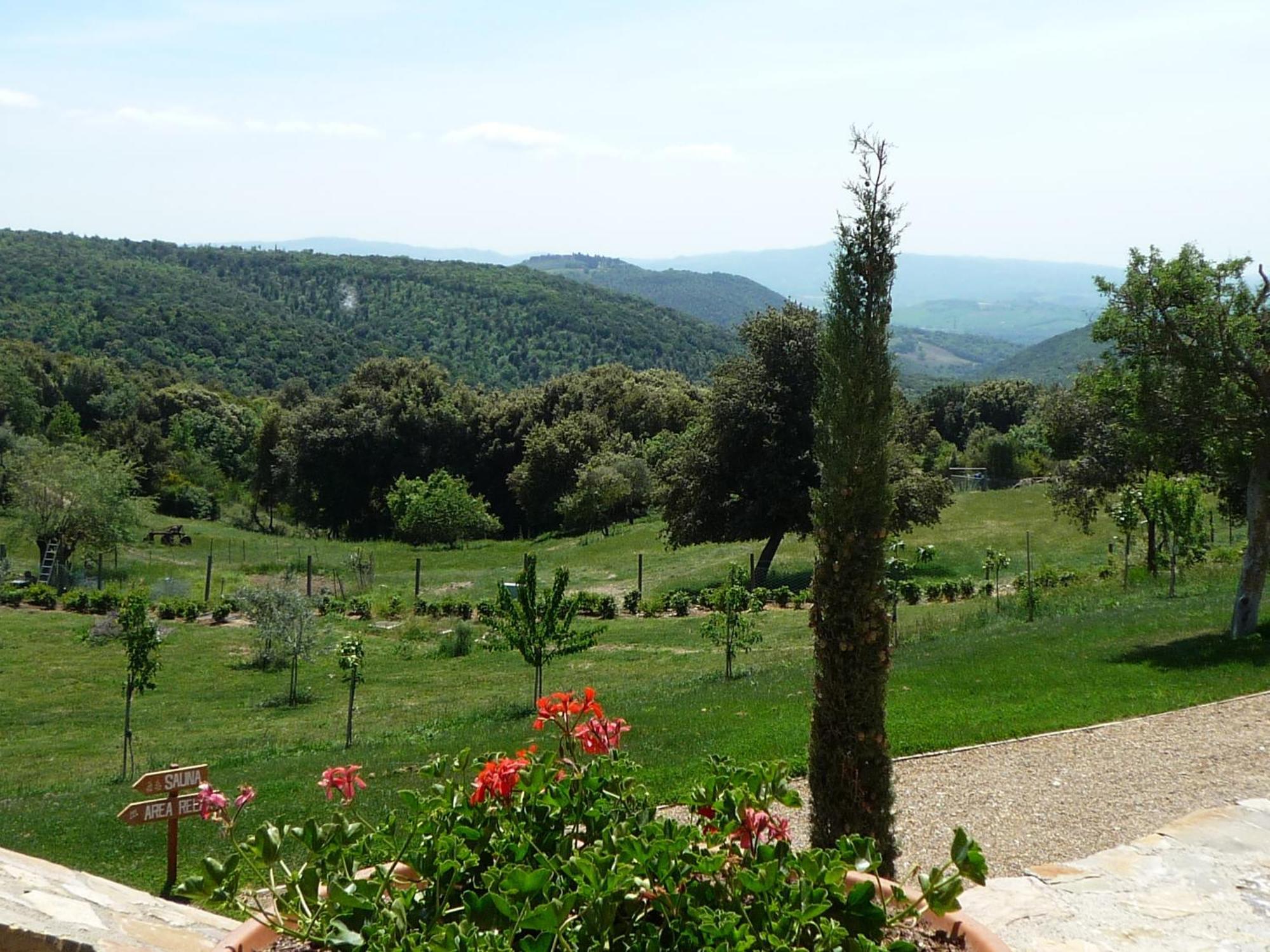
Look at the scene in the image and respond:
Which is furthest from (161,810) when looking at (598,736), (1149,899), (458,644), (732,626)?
(458,644)

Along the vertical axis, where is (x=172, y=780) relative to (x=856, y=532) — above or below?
below

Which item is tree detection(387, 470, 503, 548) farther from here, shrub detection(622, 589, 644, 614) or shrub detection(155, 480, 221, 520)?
shrub detection(622, 589, 644, 614)

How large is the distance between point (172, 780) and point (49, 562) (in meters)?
29.5

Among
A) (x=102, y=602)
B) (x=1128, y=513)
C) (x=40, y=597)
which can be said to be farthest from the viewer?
(x=40, y=597)

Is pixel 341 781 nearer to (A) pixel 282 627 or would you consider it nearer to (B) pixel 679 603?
(A) pixel 282 627

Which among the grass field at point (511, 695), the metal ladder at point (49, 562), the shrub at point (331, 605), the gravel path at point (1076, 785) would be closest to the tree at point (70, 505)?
the metal ladder at point (49, 562)

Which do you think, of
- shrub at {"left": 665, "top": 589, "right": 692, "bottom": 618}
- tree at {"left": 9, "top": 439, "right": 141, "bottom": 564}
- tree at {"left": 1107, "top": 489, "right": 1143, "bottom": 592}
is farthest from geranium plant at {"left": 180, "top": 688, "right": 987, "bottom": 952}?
tree at {"left": 9, "top": 439, "right": 141, "bottom": 564}

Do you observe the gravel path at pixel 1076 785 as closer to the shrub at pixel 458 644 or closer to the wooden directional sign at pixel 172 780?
the wooden directional sign at pixel 172 780

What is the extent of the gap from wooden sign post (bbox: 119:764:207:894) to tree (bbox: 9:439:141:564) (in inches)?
1146

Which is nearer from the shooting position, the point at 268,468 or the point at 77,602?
the point at 77,602

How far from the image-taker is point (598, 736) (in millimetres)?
3732

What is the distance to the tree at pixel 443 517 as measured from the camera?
145 feet

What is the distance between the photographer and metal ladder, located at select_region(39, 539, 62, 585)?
31.0m

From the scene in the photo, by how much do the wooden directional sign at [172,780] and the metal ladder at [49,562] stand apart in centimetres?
2761
